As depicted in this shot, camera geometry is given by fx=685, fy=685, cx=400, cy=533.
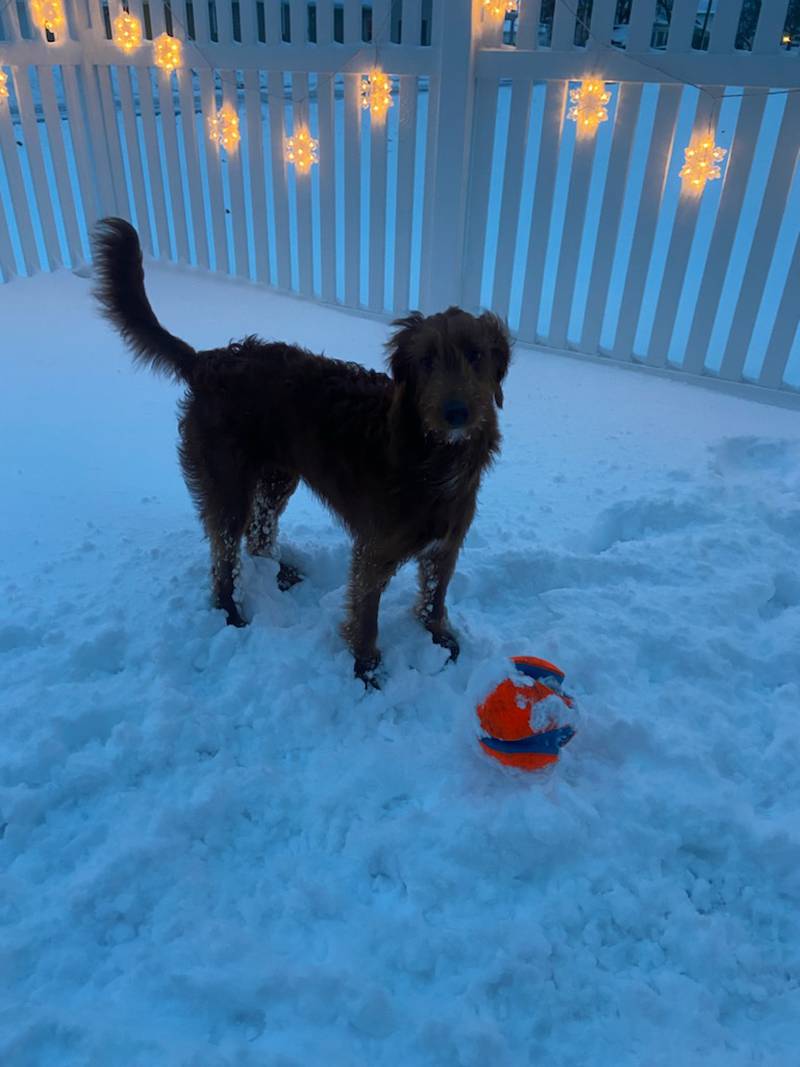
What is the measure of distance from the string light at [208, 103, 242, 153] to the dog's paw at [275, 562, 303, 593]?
4011mm

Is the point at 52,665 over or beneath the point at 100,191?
beneath

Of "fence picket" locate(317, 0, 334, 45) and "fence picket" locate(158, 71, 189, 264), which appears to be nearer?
"fence picket" locate(317, 0, 334, 45)

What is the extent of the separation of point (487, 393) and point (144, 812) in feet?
4.64

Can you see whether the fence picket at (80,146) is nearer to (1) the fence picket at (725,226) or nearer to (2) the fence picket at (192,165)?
(2) the fence picket at (192,165)

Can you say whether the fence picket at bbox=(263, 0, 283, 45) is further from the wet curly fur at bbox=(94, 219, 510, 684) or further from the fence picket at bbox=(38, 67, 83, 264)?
the wet curly fur at bbox=(94, 219, 510, 684)

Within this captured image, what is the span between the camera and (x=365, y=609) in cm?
219

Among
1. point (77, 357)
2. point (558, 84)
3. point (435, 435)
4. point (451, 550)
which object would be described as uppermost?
point (558, 84)

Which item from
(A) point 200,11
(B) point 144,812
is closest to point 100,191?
(A) point 200,11

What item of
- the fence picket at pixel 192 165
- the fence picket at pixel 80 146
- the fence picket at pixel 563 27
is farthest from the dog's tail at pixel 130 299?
the fence picket at pixel 80 146

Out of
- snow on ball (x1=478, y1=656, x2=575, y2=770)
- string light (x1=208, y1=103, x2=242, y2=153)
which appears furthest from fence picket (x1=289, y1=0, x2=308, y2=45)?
snow on ball (x1=478, y1=656, x2=575, y2=770)

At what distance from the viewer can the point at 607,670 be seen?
226cm

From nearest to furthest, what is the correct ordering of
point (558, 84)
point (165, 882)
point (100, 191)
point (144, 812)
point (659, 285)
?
point (165, 882) < point (144, 812) < point (558, 84) < point (659, 285) < point (100, 191)

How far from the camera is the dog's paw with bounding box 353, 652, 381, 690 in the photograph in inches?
86.4

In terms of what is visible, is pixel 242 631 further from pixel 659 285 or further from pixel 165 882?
pixel 659 285
